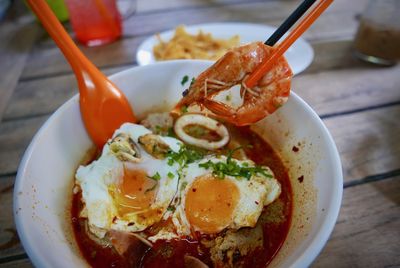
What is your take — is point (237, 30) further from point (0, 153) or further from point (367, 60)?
point (0, 153)

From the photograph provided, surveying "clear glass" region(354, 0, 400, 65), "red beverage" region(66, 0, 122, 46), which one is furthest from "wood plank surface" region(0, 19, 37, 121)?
"clear glass" region(354, 0, 400, 65)

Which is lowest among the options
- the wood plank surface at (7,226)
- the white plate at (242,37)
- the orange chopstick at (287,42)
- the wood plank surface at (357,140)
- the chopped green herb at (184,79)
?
the wood plank surface at (7,226)

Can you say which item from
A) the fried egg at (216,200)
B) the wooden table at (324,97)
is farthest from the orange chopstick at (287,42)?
the wooden table at (324,97)

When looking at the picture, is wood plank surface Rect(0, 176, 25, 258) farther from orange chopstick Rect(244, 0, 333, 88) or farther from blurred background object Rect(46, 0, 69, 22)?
blurred background object Rect(46, 0, 69, 22)

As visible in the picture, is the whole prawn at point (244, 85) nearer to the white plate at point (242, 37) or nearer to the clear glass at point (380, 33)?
the white plate at point (242, 37)

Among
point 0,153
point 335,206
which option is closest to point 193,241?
point 335,206

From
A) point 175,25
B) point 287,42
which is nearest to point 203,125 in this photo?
point 287,42
